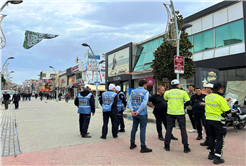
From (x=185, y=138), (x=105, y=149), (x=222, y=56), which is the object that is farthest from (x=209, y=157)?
(x=222, y=56)

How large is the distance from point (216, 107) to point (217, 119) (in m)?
0.26

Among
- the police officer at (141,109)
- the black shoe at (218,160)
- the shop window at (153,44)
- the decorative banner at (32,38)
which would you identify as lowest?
the black shoe at (218,160)

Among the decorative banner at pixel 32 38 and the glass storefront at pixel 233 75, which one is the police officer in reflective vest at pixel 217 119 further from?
the glass storefront at pixel 233 75

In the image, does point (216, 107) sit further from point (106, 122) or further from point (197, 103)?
point (106, 122)

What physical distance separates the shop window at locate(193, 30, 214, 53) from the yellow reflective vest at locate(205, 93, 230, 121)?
1360cm

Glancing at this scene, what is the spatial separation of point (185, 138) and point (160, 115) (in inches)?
59.1

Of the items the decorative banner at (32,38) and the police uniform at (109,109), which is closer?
the police uniform at (109,109)

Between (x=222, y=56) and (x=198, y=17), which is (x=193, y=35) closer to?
(x=198, y=17)

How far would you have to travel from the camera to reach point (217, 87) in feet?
14.4

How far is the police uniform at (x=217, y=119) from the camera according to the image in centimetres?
418

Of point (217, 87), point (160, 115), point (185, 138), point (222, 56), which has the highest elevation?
point (222, 56)

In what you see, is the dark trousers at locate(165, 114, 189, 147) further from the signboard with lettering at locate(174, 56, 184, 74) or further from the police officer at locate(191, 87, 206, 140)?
the signboard with lettering at locate(174, 56, 184, 74)

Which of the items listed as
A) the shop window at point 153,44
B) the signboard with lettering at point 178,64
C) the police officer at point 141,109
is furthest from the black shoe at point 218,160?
the shop window at point 153,44

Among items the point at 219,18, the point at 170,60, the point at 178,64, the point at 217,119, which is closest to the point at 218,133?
the point at 217,119
